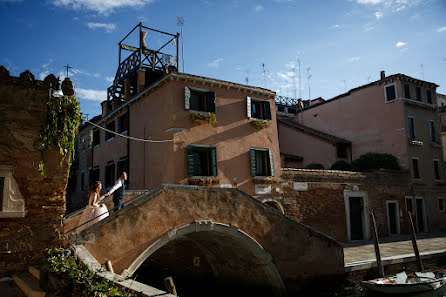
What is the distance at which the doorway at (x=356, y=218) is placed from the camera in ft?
61.2

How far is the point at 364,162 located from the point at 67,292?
1844cm

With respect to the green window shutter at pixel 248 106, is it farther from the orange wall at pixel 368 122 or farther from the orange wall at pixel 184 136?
the orange wall at pixel 368 122

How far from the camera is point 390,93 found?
70.2 ft

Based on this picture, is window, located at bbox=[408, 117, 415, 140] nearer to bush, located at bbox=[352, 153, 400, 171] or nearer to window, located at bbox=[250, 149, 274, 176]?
bush, located at bbox=[352, 153, 400, 171]

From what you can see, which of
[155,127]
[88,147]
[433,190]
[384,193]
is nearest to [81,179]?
[88,147]

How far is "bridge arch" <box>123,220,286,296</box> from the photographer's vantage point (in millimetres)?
9648

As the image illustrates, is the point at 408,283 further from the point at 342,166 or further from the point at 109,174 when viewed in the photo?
the point at 109,174

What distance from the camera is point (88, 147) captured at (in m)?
22.2

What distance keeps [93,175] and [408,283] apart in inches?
656

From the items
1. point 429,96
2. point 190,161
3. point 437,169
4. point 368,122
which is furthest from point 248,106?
point 437,169

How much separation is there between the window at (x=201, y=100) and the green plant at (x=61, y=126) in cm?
735

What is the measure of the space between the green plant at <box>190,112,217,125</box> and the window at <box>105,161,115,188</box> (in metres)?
6.29

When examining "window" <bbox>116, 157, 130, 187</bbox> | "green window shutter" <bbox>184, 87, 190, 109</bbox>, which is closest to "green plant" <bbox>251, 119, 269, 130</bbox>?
"green window shutter" <bbox>184, 87, 190, 109</bbox>

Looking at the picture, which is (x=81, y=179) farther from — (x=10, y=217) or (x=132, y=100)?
(x=10, y=217)
